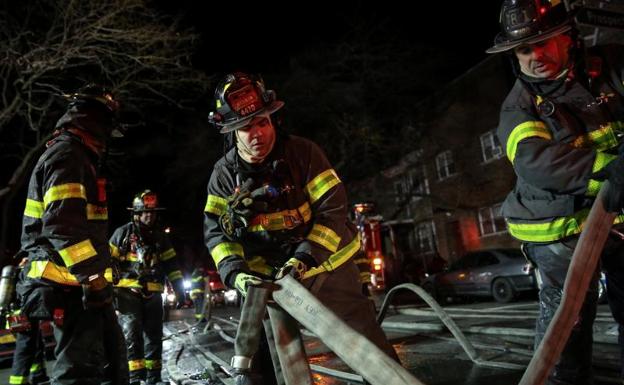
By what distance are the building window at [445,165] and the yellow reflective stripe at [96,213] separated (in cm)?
1993

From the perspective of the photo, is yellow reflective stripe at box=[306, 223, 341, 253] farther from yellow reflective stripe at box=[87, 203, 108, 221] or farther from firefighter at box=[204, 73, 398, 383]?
yellow reflective stripe at box=[87, 203, 108, 221]

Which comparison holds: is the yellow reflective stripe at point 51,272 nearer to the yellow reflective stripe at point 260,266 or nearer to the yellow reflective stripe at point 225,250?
the yellow reflective stripe at point 225,250

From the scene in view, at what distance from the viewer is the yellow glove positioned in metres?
2.64

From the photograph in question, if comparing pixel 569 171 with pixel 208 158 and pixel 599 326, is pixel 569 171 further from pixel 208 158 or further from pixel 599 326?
pixel 208 158

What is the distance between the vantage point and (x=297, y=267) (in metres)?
2.68

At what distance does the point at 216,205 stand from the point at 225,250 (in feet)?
1.13

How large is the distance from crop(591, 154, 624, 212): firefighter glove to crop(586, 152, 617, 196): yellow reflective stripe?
0.28 feet

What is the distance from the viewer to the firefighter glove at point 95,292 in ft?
10.9

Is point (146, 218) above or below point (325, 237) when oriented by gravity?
above

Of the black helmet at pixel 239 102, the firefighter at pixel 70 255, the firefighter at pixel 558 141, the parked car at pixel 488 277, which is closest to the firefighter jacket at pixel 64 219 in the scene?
the firefighter at pixel 70 255

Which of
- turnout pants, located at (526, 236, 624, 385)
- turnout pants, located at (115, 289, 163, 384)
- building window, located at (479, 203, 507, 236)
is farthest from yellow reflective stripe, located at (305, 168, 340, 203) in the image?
building window, located at (479, 203, 507, 236)

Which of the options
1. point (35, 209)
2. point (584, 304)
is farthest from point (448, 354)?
point (35, 209)

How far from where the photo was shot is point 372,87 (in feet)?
63.4

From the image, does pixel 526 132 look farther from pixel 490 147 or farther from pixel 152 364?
pixel 490 147
